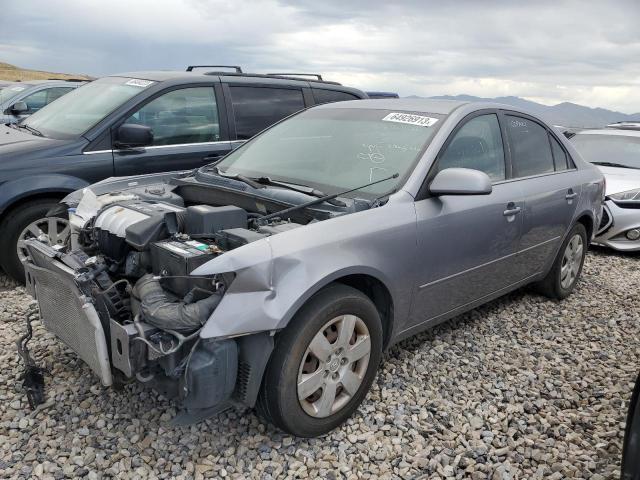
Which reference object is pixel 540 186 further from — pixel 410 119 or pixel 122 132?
pixel 122 132

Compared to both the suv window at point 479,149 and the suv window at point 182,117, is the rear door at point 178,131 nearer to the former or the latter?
the suv window at point 182,117

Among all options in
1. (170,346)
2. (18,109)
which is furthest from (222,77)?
(170,346)

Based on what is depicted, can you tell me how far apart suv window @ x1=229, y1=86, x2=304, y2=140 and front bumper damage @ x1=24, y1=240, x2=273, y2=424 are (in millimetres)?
3421

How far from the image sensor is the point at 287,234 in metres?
2.60

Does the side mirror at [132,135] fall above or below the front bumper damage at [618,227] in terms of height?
above

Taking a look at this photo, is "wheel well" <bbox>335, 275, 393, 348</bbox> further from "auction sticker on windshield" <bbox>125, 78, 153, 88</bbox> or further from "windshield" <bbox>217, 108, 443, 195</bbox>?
"auction sticker on windshield" <bbox>125, 78, 153, 88</bbox>

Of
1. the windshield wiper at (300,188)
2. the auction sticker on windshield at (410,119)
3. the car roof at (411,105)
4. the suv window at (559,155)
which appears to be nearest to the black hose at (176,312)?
the windshield wiper at (300,188)

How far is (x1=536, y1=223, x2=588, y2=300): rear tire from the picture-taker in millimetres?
4781

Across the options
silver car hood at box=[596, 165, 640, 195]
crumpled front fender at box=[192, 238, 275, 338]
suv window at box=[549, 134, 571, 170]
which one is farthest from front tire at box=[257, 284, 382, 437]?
silver car hood at box=[596, 165, 640, 195]

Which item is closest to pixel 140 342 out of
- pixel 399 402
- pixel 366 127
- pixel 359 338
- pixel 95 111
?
pixel 359 338

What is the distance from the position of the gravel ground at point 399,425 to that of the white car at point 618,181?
3.17 meters

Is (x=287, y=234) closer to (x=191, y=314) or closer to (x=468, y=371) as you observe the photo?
(x=191, y=314)

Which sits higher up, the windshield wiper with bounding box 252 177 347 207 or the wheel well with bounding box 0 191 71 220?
the windshield wiper with bounding box 252 177 347 207

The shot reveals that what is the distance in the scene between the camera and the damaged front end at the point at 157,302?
2.36 m
